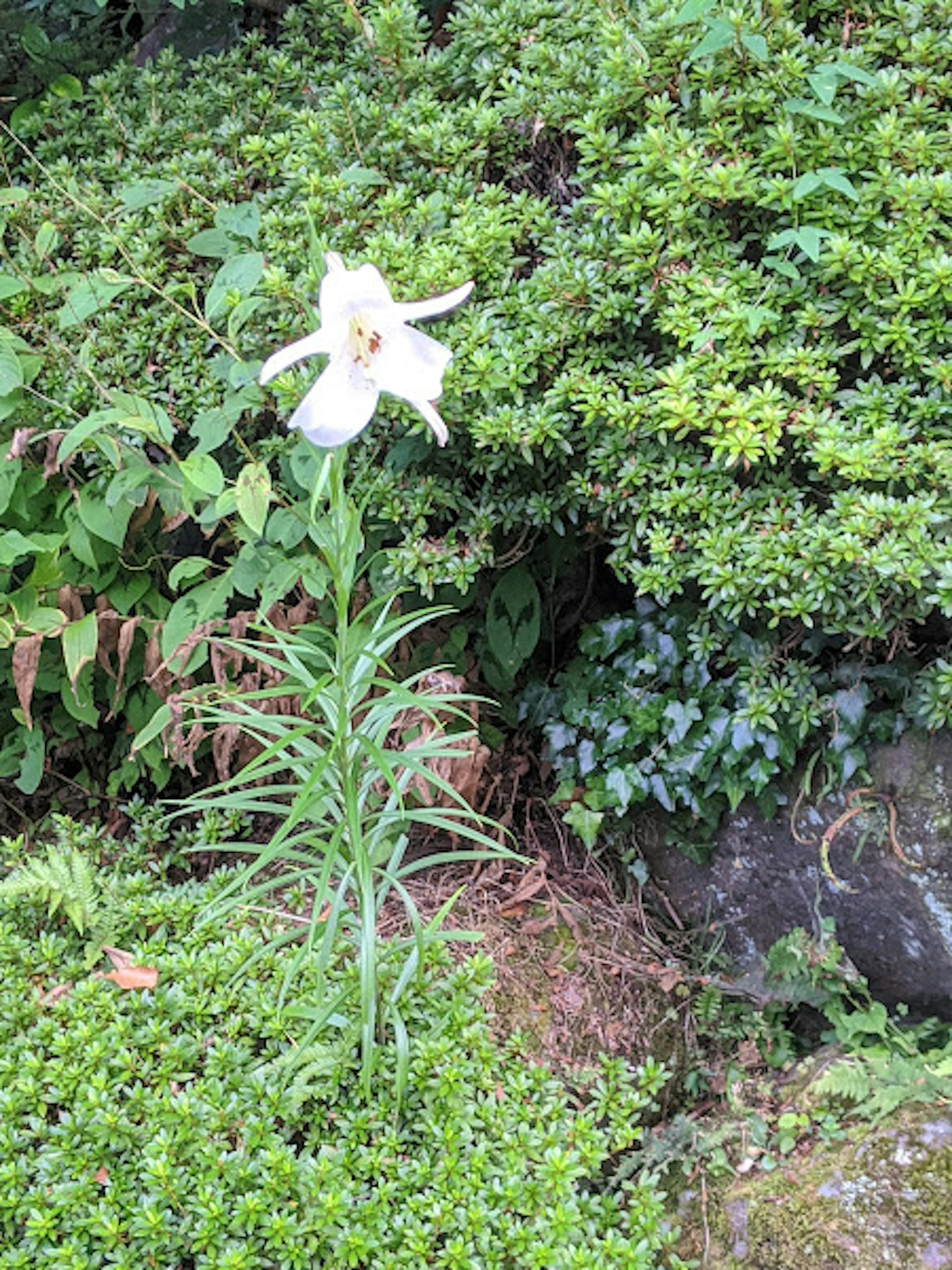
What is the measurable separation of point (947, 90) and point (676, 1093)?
7.33 feet

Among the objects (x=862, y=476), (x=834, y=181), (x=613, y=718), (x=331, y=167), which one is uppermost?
(x=331, y=167)

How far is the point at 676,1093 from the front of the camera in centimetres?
242

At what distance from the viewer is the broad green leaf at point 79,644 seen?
2.67 m

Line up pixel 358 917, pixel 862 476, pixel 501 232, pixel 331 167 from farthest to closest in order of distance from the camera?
pixel 331 167, pixel 501 232, pixel 358 917, pixel 862 476

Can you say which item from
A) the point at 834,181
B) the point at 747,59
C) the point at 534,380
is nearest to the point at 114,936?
the point at 534,380

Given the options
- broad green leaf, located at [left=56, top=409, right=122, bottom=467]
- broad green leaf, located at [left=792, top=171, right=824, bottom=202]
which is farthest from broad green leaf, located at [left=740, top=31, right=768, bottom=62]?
broad green leaf, located at [left=56, top=409, right=122, bottom=467]

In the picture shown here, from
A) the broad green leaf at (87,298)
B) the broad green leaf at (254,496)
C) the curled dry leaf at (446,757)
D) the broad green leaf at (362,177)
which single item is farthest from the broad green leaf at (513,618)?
the broad green leaf at (87,298)

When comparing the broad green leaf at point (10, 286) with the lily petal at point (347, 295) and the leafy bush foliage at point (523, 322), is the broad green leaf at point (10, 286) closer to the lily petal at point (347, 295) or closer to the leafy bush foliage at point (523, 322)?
the leafy bush foliage at point (523, 322)

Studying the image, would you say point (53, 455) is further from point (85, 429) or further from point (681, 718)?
point (681, 718)

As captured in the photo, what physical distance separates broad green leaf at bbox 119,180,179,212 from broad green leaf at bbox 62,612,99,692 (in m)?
1.09

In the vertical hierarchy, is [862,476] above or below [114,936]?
above

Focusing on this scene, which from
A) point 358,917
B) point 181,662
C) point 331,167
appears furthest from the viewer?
point 331,167

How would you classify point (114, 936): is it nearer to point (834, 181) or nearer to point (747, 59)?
point (834, 181)

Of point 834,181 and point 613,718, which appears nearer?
point 834,181
